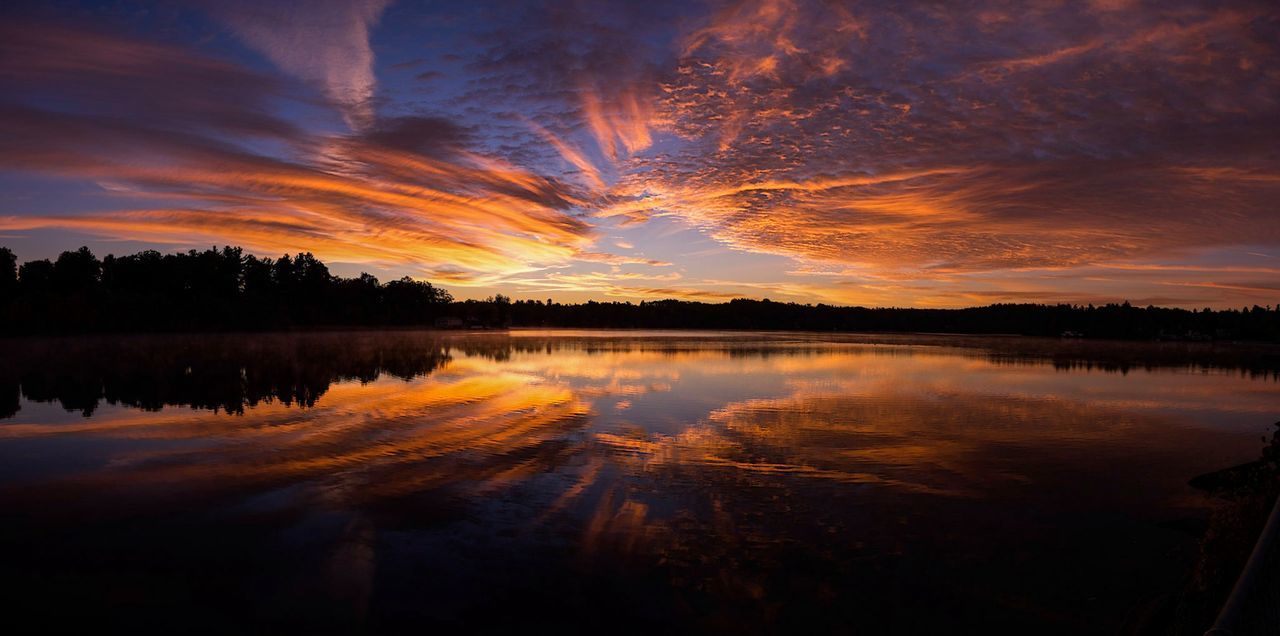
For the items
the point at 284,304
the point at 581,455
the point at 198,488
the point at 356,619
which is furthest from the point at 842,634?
the point at 284,304

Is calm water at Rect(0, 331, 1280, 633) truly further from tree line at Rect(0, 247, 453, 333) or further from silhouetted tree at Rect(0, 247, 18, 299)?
silhouetted tree at Rect(0, 247, 18, 299)

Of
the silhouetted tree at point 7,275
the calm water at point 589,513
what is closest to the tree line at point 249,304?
the silhouetted tree at point 7,275

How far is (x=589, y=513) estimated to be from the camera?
10430mm

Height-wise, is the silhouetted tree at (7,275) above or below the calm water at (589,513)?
above

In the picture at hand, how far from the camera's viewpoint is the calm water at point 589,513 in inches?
285

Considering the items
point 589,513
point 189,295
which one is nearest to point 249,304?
point 189,295

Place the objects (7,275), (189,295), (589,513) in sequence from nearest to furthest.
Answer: (589,513) < (7,275) < (189,295)

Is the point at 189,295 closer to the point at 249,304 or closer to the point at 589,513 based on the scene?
the point at 249,304

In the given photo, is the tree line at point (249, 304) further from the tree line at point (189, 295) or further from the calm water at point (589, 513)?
the calm water at point (589, 513)

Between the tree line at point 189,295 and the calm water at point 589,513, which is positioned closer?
the calm water at point 589,513

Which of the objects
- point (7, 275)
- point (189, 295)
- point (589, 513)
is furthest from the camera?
point (189, 295)

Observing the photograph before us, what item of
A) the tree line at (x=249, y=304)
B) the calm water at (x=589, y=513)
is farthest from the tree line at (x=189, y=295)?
the calm water at (x=589, y=513)

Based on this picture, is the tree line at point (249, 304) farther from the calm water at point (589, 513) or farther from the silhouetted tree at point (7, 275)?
the calm water at point (589, 513)

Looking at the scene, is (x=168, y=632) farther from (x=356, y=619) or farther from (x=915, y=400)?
(x=915, y=400)
